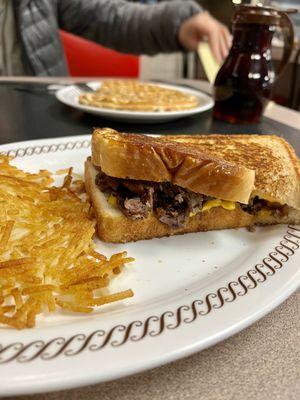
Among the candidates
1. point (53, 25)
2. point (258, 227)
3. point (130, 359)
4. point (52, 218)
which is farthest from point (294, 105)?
point (130, 359)

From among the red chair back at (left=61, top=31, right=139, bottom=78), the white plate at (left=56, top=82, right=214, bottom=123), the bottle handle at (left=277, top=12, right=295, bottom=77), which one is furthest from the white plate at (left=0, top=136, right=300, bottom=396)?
the red chair back at (left=61, top=31, right=139, bottom=78)

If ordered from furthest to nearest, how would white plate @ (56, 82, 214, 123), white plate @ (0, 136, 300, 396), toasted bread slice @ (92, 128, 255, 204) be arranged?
white plate @ (56, 82, 214, 123) → toasted bread slice @ (92, 128, 255, 204) → white plate @ (0, 136, 300, 396)

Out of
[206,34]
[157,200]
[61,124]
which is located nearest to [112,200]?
[157,200]

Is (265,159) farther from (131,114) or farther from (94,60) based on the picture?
(94,60)

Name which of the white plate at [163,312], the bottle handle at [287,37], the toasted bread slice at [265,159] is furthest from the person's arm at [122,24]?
the white plate at [163,312]

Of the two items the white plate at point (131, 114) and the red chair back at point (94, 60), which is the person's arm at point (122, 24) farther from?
the white plate at point (131, 114)

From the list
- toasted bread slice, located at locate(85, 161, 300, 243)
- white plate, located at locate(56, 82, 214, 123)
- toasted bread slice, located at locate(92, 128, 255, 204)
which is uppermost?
toasted bread slice, located at locate(92, 128, 255, 204)

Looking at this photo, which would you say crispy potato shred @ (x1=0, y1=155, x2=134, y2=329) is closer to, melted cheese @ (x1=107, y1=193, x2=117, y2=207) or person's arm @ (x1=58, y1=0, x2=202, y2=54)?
melted cheese @ (x1=107, y1=193, x2=117, y2=207)
